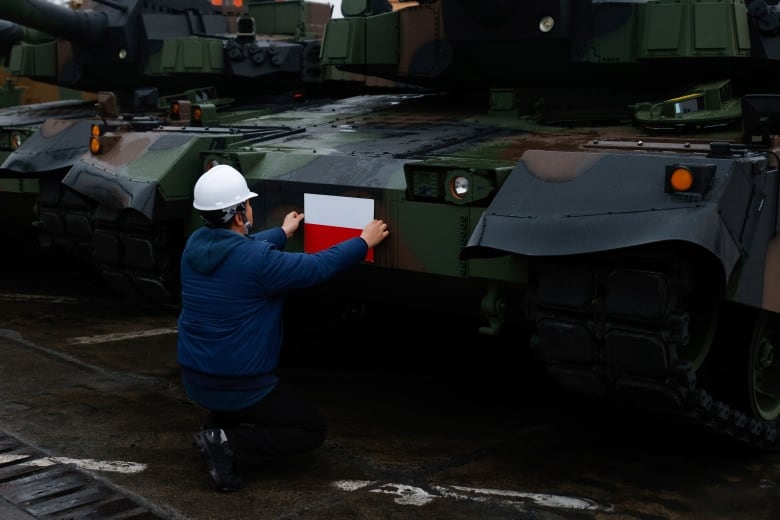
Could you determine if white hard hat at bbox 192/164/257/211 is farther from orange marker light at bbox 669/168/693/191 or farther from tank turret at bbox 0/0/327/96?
tank turret at bbox 0/0/327/96

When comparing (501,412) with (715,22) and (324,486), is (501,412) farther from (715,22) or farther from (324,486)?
(715,22)

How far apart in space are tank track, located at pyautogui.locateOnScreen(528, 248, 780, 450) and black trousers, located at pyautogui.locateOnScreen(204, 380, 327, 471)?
1.12 meters

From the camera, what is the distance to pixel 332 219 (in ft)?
18.9

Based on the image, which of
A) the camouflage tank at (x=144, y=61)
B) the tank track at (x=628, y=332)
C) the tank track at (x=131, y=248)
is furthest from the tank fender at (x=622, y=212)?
the camouflage tank at (x=144, y=61)

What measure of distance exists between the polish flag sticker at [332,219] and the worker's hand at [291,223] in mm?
44

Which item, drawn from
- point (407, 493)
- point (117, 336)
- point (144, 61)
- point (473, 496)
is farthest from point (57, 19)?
point (473, 496)

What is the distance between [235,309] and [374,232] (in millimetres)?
870

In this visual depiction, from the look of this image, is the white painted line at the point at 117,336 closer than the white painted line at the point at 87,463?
No

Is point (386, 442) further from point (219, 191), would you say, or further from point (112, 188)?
point (112, 188)

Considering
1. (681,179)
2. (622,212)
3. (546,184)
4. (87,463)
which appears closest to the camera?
(681,179)

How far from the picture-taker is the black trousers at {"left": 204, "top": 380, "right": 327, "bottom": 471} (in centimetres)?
507

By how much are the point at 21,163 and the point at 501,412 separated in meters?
3.95

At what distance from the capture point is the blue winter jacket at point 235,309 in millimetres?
4980

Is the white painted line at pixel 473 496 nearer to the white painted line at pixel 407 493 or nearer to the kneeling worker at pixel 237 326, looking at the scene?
the white painted line at pixel 407 493
